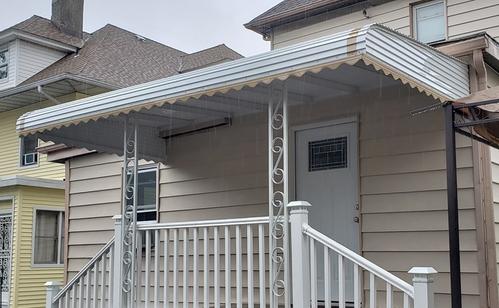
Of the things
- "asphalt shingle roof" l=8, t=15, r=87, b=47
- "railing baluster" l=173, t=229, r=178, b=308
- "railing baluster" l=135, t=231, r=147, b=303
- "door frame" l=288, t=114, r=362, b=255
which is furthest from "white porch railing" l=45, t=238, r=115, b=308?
"asphalt shingle roof" l=8, t=15, r=87, b=47

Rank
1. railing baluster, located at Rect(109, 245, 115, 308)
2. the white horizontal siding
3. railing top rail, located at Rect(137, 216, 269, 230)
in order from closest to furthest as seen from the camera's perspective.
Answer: railing top rail, located at Rect(137, 216, 269, 230) < railing baluster, located at Rect(109, 245, 115, 308) < the white horizontal siding

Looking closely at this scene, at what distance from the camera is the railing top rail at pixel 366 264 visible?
13.9ft

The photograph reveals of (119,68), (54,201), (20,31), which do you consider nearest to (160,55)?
(119,68)

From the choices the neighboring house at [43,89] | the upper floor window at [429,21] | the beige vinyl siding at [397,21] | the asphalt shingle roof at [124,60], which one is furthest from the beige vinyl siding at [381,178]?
the asphalt shingle roof at [124,60]

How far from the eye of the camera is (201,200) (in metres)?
7.92

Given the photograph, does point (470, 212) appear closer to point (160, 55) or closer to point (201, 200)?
point (201, 200)

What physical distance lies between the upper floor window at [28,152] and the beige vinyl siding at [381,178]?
1125 cm

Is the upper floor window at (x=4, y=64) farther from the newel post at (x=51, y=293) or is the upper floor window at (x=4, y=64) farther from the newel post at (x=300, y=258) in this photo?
the newel post at (x=300, y=258)

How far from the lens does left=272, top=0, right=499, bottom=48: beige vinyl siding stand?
33.3 ft

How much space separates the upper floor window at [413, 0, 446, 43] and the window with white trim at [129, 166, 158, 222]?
5449mm

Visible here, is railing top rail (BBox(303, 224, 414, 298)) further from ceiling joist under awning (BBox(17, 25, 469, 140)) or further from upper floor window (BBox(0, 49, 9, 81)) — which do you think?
upper floor window (BBox(0, 49, 9, 81))

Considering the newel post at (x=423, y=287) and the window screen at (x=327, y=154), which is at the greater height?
the window screen at (x=327, y=154)

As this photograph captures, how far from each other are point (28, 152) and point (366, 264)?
52.1 feet

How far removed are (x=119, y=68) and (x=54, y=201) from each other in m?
5.14
